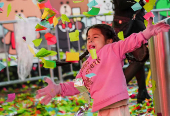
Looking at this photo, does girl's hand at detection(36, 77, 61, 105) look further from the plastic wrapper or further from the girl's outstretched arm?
the plastic wrapper

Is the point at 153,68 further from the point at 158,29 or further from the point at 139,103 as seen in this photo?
the point at 139,103

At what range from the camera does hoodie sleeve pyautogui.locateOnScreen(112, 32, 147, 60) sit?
1.43m

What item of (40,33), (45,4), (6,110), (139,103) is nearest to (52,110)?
(6,110)

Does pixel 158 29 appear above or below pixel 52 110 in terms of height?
above

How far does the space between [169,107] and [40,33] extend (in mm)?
4397

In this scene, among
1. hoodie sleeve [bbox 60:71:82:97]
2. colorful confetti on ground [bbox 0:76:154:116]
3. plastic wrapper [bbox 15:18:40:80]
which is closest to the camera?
hoodie sleeve [bbox 60:71:82:97]

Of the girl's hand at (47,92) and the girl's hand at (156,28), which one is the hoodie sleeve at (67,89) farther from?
A: the girl's hand at (156,28)

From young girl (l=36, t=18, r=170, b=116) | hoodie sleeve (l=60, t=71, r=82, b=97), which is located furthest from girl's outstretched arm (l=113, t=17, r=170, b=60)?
hoodie sleeve (l=60, t=71, r=82, b=97)

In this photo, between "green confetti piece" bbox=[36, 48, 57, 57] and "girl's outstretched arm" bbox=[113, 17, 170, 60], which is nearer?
"girl's outstretched arm" bbox=[113, 17, 170, 60]

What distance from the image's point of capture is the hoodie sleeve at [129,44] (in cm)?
143

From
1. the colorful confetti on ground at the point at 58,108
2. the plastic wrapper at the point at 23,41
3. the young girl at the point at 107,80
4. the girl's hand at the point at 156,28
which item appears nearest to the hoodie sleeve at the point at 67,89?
the young girl at the point at 107,80

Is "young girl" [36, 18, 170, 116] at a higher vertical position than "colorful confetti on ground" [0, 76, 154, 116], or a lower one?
higher

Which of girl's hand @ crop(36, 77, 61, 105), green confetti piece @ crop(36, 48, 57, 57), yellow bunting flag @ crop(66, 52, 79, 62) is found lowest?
girl's hand @ crop(36, 77, 61, 105)

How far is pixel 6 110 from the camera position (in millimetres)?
3256
